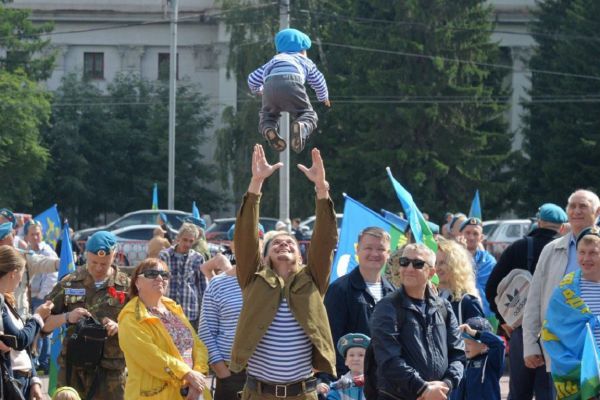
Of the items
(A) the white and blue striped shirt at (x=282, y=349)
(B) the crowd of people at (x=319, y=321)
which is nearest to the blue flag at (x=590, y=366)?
(B) the crowd of people at (x=319, y=321)

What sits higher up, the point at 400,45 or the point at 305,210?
the point at 400,45

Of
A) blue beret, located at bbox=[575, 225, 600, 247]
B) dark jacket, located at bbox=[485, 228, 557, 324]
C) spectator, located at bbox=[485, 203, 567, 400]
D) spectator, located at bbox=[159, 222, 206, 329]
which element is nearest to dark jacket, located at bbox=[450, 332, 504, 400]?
spectator, located at bbox=[485, 203, 567, 400]

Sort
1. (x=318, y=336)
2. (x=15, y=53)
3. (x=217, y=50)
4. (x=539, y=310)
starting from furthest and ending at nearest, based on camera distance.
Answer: (x=217, y=50) < (x=15, y=53) < (x=539, y=310) < (x=318, y=336)

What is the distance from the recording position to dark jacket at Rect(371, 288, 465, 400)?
314 inches

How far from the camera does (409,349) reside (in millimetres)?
8117

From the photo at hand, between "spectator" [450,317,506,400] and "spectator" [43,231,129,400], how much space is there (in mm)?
2631

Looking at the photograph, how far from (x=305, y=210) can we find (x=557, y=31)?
1284 centimetres

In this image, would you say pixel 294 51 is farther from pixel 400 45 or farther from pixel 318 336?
pixel 400 45

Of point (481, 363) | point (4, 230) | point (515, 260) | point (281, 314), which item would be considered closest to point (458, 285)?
point (481, 363)

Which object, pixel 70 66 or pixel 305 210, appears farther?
pixel 70 66

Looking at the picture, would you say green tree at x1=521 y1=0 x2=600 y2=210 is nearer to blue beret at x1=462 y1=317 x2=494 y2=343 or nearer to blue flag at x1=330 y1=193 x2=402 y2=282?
blue flag at x1=330 y1=193 x2=402 y2=282

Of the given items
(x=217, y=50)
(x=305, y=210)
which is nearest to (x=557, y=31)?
(x=305, y=210)

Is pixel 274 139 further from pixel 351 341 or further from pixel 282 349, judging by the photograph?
pixel 351 341

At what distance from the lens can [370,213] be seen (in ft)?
42.2
